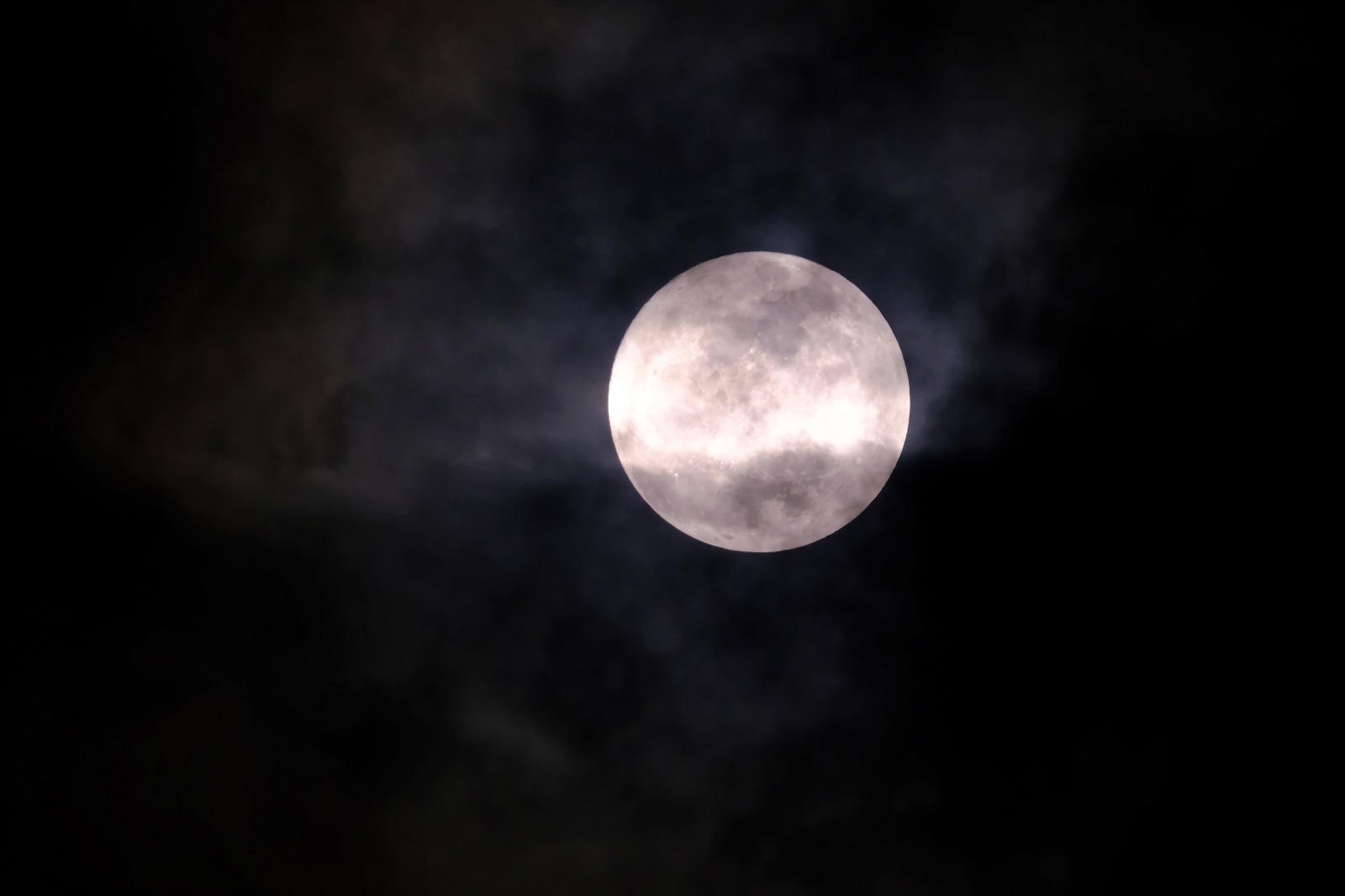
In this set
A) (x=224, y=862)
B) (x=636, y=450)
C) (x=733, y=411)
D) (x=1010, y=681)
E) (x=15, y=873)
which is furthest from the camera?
(x=1010, y=681)

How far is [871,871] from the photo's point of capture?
30.8ft

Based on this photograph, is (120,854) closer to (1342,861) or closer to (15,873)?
(15,873)

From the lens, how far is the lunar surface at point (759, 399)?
6160mm

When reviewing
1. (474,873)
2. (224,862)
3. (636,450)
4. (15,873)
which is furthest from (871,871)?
(15,873)

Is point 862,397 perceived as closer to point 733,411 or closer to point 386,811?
point 733,411

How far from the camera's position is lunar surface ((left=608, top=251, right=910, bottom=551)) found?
6160 millimetres

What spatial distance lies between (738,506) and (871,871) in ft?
18.2

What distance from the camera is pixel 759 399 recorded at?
6094mm

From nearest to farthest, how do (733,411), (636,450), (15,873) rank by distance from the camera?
1. (733,411)
2. (636,450)
3. (15,873)

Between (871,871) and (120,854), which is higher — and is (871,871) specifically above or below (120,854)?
above

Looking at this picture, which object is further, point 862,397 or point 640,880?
point 640,880

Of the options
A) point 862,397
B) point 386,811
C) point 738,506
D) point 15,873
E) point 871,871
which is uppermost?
point 862,397

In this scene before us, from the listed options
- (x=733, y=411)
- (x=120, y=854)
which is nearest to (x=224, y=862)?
(x=120, y=854)

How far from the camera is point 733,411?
241 inches
